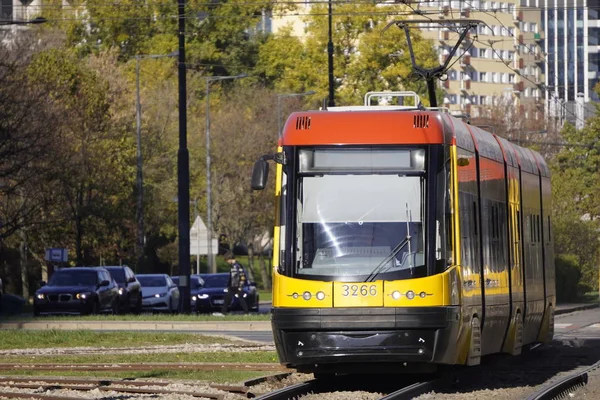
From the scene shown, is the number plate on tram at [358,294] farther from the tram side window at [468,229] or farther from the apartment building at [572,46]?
the apartment building at [572,46]

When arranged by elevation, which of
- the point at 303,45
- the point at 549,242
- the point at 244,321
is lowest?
the point at 244,321

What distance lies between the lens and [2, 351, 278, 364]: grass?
23.8 metres

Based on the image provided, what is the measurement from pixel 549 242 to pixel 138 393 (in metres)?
11.3

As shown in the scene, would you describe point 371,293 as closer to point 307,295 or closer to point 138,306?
point 307,295

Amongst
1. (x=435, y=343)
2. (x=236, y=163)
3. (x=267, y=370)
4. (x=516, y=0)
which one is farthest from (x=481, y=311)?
(x=516, y=0)

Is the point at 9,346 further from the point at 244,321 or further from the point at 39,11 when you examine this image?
the point at 39,11

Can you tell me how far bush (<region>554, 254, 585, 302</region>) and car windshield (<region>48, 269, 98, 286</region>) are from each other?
18.8 metres

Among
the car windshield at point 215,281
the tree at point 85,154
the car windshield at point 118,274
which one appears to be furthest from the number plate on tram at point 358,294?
the tree at point 85,154

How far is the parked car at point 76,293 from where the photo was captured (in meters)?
42.7

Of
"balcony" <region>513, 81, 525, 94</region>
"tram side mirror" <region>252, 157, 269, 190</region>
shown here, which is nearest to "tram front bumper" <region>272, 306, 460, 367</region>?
"tram side mirror" <region>252, 157, 269, 190</region>

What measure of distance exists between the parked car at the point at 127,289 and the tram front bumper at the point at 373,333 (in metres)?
28.9

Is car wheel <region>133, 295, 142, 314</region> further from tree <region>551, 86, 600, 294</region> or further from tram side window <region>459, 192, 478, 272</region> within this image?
tram side window <region>459, 192, 478, 272</region>

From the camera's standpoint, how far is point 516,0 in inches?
6398

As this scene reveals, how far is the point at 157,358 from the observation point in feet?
80.5
